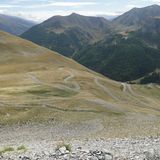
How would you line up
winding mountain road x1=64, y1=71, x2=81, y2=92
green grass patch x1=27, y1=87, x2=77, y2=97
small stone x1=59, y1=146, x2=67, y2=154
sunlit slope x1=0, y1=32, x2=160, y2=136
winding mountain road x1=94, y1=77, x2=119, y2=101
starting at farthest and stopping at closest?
1. winding mountain road x1=94, y1=77, x2=119, y2=101
2. winding mountain road x1=64, y1=71, x2=81, y2=92
3. green grass patch x1=27, y1=87, x2=77, y2=97
4. sunlit slope x1=0, y1=32, x2=160, y2=136
5. small stone x1=59, y1=146, x2=67, y2=154

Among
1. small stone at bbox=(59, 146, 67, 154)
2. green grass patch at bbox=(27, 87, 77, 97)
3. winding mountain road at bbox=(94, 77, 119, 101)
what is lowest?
winding mountain road at bbox=(94, 77, 119, 101)

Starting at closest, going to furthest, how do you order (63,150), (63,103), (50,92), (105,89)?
(63,150), (63,103), (50,92), (105,89)

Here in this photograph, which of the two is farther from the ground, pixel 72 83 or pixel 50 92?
pixel 50 92

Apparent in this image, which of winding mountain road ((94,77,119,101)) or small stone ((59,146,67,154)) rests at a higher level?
small stone ((59,146,67,154))

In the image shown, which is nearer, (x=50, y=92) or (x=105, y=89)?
(x=50, y=92)

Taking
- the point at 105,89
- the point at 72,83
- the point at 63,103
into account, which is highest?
the point at 63,103

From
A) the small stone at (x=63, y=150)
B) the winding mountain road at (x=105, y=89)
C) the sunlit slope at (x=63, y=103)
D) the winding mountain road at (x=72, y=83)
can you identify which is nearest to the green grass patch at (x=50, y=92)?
the sunlit slope at (x=63, y=103)

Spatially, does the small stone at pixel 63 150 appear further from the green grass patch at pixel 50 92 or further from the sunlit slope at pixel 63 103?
the green grass patch at pixel 50 92

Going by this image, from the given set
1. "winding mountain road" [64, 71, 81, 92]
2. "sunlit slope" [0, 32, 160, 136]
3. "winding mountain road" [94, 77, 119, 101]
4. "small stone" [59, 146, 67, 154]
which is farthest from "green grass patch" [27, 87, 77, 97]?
"small stone" [59, 146, 67, 154]

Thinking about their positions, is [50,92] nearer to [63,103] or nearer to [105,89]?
[63,103]

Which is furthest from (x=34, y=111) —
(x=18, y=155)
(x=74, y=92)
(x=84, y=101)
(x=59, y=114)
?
(x=18, y=155)

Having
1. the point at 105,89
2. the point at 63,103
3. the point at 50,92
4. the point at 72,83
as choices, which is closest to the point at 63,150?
the point at 63,103

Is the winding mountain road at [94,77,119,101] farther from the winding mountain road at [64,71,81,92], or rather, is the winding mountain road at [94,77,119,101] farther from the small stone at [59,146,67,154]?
the small stone at [59,146,67,154]

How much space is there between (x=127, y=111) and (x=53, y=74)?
65.4 meters
